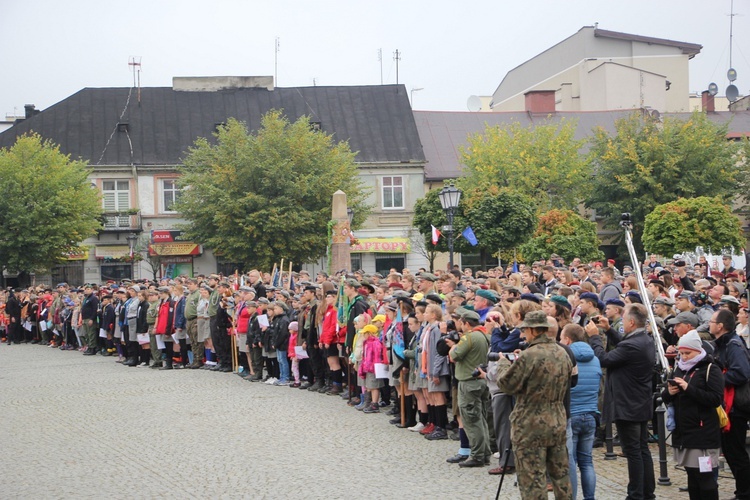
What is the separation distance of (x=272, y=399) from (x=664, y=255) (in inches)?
958

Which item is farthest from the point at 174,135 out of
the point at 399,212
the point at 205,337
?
the point at 205,337

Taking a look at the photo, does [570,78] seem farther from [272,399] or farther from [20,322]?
[272,399]

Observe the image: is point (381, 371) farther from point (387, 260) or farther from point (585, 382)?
point (387, 260)

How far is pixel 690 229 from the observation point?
1458 inches

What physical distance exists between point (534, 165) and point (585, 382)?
1583 inches

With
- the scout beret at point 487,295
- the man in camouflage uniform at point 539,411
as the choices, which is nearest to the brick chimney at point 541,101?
the scout beret at point 487,295

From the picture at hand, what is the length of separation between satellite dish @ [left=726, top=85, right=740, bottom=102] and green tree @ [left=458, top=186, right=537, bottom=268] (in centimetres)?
3625

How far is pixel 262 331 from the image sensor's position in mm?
19609

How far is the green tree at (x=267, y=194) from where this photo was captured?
43.7 m

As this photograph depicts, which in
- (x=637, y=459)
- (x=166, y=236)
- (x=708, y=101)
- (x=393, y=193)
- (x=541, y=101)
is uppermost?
(x=708, y=101)

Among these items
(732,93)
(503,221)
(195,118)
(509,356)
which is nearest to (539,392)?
(509,356)

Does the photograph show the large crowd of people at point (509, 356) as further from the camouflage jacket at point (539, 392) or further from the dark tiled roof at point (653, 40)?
the dark tiled roof at point (653, 40)

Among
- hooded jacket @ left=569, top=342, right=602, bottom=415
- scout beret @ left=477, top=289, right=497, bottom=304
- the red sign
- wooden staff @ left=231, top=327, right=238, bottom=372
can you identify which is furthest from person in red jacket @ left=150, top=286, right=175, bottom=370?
the red sign

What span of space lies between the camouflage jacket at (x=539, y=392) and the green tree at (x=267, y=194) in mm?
35526
